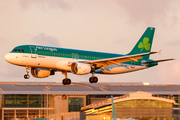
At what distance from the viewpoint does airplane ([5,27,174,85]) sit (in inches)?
2183

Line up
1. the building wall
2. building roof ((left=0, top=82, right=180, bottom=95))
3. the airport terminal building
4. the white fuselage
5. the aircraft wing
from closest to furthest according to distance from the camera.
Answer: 1. the white fuselage
2. the aircraft wing
3. the airport terminal building
4. the building wall
5. building roof ((left=0, top=82, right=180, bottom=95))

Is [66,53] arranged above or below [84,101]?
above

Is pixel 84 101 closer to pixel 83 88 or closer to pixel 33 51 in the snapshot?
pixel 83 88

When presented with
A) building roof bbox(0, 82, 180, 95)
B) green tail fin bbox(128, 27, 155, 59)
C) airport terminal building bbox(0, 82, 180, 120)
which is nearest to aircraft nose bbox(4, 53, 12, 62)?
green tail fin bbox(128, 27, 155, 59)

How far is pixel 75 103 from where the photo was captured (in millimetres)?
125938

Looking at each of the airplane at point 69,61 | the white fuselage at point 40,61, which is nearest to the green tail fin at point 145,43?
the airplane at point 69,61

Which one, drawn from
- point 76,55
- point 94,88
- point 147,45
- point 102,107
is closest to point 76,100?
point 94,88

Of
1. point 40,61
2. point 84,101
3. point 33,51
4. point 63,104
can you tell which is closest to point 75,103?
point 84,101

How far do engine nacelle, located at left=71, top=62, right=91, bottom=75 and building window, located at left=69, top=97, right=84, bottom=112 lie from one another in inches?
2662

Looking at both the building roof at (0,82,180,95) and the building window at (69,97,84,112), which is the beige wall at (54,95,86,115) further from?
the building roof at (0,82,180,95)

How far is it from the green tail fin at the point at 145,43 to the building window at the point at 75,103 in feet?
186

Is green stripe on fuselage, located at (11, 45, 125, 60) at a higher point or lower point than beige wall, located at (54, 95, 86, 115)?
higher

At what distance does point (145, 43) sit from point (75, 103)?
57818 mm

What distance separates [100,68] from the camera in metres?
63.4
